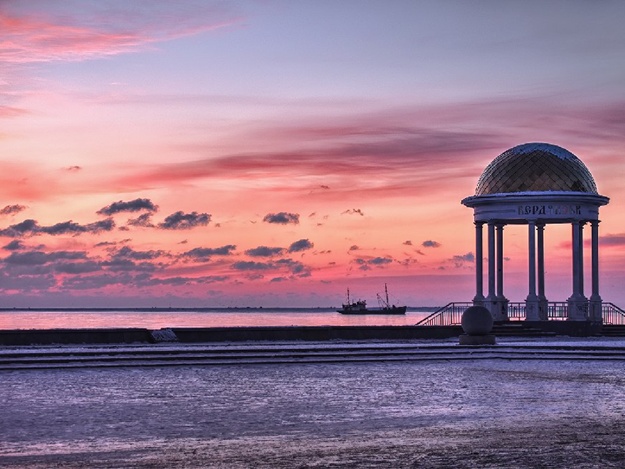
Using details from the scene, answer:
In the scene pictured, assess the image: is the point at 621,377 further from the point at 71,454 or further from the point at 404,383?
the point at 71,454

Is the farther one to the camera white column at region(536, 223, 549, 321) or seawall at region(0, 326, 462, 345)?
white column at region(536, 223, 549, 321)

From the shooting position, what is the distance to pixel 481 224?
5425 cm

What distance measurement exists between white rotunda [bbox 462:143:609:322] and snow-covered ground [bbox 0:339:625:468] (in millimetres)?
22364

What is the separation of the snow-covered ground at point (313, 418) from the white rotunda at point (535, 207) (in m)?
22.4

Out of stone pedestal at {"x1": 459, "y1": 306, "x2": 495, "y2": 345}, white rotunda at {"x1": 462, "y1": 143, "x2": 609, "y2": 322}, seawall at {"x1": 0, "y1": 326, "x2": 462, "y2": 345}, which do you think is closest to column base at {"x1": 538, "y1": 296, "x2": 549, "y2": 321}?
white rotunda at {"x1": 462, "y1": 143, "x2": 609, "y2": 322}

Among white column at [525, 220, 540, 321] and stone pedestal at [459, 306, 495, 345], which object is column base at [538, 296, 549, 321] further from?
stone pedestal at [459, 306, 495, 345]

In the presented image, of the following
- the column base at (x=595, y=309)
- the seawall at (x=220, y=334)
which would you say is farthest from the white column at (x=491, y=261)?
the seawall at (x=220, y=334)

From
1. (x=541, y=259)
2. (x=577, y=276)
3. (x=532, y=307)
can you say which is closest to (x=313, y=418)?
(x=532, y=307)

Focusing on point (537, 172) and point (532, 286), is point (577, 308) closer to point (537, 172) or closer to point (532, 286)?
point (532, 286)

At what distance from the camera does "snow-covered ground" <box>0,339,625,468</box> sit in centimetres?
1405

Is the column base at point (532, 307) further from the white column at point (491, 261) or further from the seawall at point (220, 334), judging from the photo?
the seawall at point (220, 334)

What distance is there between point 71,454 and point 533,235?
41.2m

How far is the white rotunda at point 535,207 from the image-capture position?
52.1 m

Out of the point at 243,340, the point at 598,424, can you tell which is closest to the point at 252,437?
the point at 598,424
